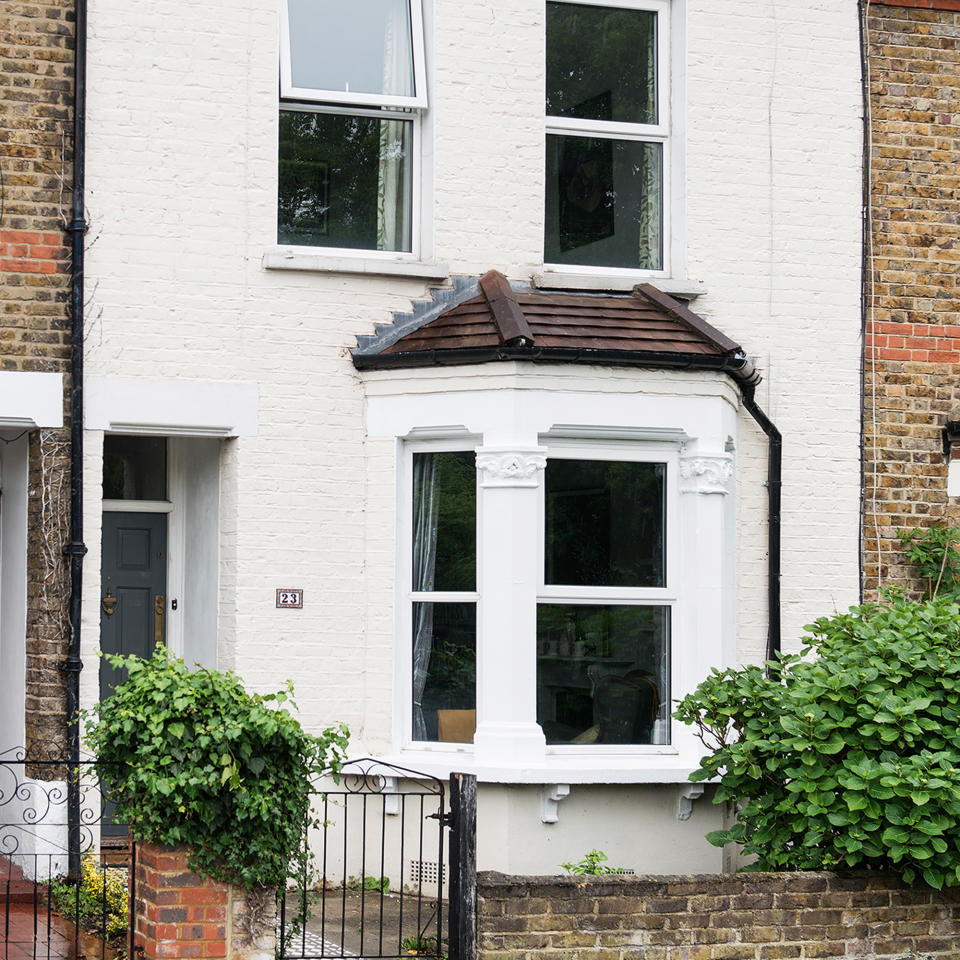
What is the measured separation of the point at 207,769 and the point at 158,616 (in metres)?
3.82

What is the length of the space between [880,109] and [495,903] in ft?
20.5

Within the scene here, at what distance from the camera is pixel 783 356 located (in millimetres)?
10109

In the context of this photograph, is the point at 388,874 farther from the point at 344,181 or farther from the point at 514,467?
the point at 344,181

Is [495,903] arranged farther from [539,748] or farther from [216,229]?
[216,229]

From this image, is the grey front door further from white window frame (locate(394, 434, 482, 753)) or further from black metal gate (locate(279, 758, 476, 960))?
white window frame (locate(394, 434, 482, 753))

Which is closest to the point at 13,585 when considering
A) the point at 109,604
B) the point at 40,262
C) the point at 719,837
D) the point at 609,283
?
the point at 109,604

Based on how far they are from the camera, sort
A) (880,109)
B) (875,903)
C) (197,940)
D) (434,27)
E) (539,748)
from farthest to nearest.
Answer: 1. (880,109)
2. (434,27)
3. (539,748)
4. (875,903)
5. (197,940)

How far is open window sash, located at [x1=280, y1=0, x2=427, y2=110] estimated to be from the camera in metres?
9.56

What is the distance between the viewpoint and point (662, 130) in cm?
1017

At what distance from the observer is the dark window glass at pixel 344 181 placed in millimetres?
9562

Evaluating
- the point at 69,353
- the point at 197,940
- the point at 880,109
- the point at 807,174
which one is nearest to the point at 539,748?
the point at 197,940

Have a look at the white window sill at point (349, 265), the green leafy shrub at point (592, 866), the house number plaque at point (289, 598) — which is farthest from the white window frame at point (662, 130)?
the green leafy shrub at point (592, 866)

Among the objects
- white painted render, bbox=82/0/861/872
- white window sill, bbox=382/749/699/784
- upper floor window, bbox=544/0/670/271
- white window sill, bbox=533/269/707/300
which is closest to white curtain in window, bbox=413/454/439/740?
white painted render, bbox=82/0/861/872

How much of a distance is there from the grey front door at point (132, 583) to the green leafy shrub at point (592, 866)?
320cm
